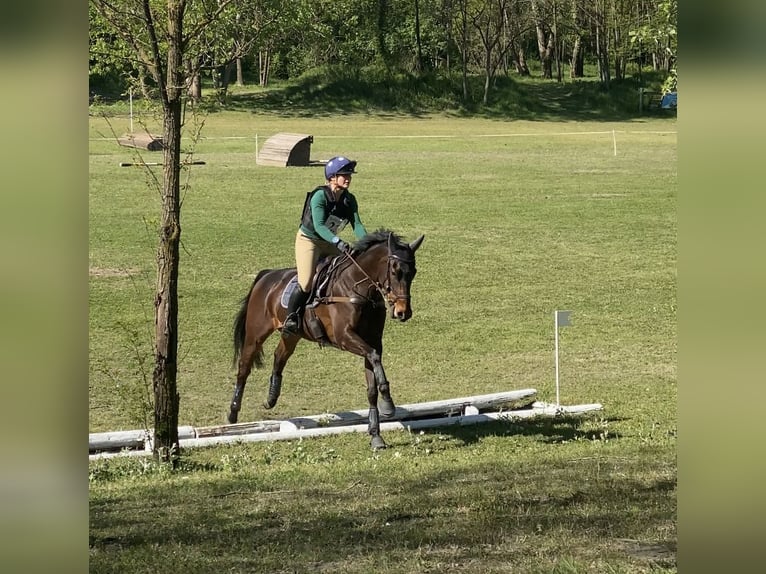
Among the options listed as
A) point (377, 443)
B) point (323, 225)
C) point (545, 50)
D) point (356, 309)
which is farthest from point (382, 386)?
point (545, 50)

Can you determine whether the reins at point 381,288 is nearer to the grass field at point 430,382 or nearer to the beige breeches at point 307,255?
the beige breeches at point 307,255

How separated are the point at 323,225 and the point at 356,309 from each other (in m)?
0.86

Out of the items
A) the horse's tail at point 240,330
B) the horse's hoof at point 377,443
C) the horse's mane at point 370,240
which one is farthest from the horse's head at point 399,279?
the horse's tail at point 240,330

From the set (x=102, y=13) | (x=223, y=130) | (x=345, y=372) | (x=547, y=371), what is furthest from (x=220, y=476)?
(x=223, y=130)

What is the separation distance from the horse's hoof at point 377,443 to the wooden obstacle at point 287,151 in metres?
27.5

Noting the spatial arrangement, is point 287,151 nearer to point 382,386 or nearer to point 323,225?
point 323,225

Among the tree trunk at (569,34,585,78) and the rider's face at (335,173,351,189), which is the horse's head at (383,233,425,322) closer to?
the rider's face at (335,173,351,189)

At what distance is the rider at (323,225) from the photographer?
10.3m

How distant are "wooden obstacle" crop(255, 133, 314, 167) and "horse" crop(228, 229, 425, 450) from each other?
25595mm

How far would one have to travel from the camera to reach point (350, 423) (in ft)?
35.6

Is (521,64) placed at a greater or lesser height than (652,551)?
greater
